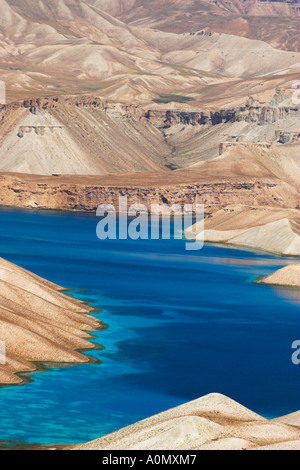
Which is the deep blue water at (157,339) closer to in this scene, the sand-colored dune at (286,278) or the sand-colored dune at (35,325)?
the sand-colored dune at (35,325)

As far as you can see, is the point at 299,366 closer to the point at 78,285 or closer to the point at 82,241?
the point at 78,285

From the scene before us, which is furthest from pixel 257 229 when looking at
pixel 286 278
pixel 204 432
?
pixel 204 432

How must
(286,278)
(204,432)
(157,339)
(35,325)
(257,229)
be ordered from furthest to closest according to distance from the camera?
(257,229), (286,278), (157,339), (35,325), (204,432)

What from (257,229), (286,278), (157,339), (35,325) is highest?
(257,229)

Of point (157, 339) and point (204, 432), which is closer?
point (204, 432)

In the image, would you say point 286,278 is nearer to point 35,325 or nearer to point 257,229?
point 257,229

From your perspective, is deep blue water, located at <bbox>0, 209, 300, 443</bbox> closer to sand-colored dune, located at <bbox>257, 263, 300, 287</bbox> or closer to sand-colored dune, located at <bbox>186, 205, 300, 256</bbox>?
sand-colored dune, located at <bbox>257, 263, 300, 287</bbox>

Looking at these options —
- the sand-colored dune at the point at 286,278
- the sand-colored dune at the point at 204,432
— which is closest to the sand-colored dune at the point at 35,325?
the sand-colored dune at the point at 204,432
